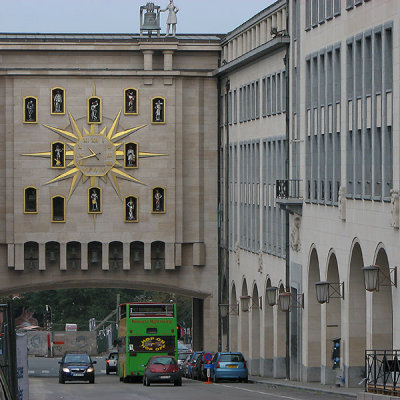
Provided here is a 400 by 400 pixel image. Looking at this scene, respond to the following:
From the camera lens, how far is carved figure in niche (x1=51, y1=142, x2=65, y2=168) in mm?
83062

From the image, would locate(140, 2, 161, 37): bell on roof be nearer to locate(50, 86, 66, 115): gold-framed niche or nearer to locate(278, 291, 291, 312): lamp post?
locate(50, 86, 66, 115): gold-framed niche

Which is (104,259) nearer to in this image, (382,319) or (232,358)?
(232,358)

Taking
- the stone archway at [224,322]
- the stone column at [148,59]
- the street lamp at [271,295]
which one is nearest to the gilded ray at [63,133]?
the stone column at [148,59]

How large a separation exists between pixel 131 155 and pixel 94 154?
194 centimetres

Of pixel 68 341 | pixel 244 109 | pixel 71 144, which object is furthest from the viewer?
pixel 68 341

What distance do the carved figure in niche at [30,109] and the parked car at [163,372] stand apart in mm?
23012

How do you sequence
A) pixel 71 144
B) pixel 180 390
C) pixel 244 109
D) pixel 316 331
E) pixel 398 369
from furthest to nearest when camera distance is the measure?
pixel 71 144 → pixel 244 109 → pixel 316 331 → pixel 180 390 → pixel 398 369

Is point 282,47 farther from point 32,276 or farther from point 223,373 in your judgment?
point 32,276

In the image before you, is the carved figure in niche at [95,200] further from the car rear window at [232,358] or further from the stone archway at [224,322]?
the car rear window at [232,358]

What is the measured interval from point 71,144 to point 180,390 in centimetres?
2841

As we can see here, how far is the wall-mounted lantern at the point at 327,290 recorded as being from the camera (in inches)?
2107

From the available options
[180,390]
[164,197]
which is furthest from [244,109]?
[180,390]

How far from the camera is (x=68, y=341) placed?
4835 inches

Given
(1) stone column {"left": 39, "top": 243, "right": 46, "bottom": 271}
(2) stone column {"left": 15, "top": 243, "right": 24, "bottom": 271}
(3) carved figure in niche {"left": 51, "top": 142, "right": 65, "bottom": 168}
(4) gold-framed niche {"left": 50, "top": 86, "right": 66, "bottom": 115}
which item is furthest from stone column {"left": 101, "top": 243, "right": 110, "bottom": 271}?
(4) gold-framed niche {"left": 50, "top": 86, "right": 66, "bottom": 115}
